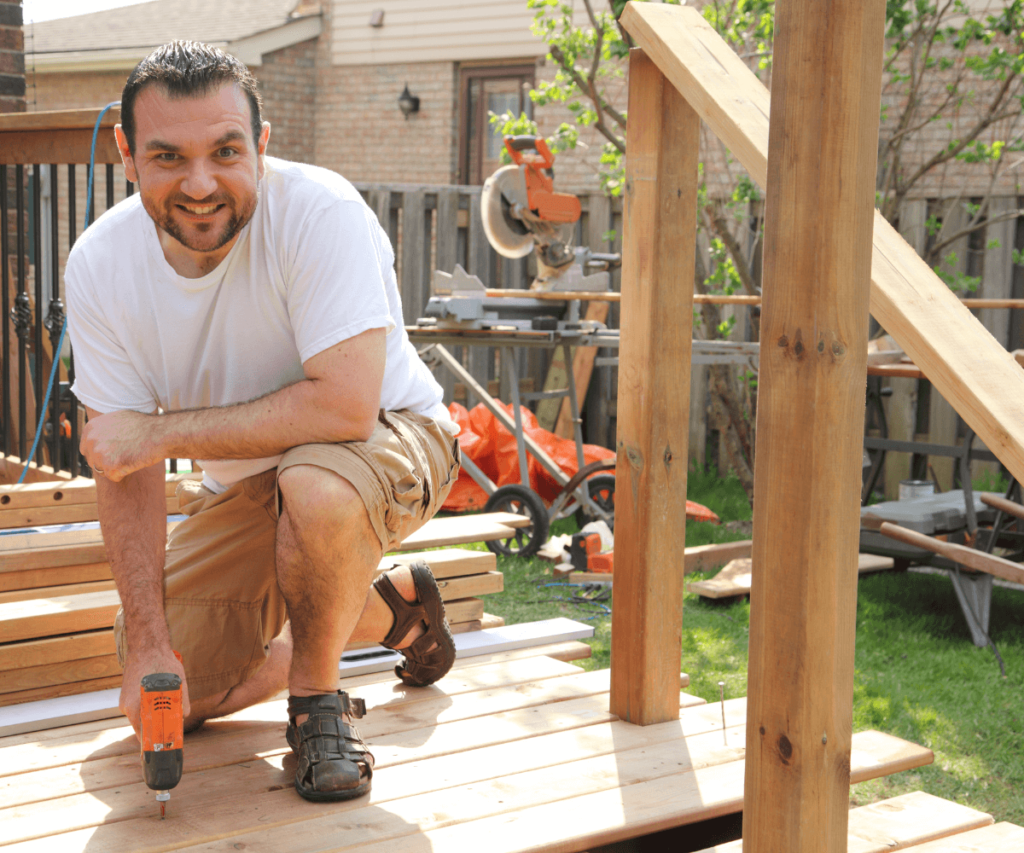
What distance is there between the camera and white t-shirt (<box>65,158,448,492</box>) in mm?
2078

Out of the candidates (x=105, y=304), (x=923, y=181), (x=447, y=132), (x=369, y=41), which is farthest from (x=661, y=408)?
A: (x=369, y=41)

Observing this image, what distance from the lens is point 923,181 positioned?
23.7 feet

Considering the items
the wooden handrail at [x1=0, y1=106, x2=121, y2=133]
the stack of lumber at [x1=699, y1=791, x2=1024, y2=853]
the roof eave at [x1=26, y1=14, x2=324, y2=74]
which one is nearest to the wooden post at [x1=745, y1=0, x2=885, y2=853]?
the stack of lumber at [x1=699, y1=791, x2=1024, y2=853]

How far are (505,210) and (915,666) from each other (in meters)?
2.69

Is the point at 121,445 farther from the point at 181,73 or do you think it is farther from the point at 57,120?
the point at 57,120

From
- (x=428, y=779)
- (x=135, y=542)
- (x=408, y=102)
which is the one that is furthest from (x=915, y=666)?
(x=408, y=102)

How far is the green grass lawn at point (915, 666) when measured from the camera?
113 inches

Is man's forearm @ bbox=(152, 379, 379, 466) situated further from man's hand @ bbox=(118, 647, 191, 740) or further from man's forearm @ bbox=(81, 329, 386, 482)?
man's hand @ bbox=(118, 647, 191, 740)

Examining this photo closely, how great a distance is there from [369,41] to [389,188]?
4861 mm

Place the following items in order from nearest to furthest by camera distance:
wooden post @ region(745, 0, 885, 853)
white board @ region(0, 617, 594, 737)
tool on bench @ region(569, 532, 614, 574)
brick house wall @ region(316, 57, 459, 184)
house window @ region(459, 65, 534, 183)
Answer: wooden post @ region(745, 0, 885, 853)
white board @ region(0, 617, 594, 737)
tool on bench @ region(569, 532, 614, 574)
house window @ region(459, 65, 534, 183)
brick house wall @ region(316, 57, 459, 184)

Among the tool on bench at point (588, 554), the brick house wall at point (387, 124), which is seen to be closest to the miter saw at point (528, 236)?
the tool on bench at point (588, 554)

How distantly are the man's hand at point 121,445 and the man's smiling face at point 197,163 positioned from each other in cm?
35

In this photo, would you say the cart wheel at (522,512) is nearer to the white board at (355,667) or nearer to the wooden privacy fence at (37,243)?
the white board at (355,667)

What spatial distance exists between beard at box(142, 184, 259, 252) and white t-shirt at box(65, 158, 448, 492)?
5 cm
